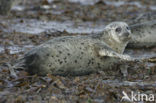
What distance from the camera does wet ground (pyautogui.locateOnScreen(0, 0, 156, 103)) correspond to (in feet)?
14.4

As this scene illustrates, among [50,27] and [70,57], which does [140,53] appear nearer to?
[70,57]

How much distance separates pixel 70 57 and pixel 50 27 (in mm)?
4792

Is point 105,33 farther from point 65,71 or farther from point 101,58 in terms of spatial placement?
point 65,71

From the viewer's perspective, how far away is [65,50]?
5180mm

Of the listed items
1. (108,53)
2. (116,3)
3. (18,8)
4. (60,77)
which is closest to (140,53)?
(108,53)

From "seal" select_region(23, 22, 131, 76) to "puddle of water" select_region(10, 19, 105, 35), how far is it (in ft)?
11.2

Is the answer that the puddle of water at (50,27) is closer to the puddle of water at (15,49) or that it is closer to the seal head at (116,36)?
the puddle of water at (15,49)

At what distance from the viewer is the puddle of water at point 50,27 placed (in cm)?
924

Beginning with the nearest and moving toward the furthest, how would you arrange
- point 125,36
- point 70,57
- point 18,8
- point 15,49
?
point 70,57, point 125,36, point 15,49, point 18,8

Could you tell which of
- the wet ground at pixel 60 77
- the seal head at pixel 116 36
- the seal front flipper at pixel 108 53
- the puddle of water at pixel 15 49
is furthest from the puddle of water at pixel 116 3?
the seal front flipper at pixel 108 53

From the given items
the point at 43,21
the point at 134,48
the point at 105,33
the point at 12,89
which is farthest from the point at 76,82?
the point at 43,21

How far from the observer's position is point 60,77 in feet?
16.1

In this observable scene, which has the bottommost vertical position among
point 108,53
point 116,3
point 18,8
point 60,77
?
point 60,77

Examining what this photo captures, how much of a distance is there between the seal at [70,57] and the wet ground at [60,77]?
12 cm
